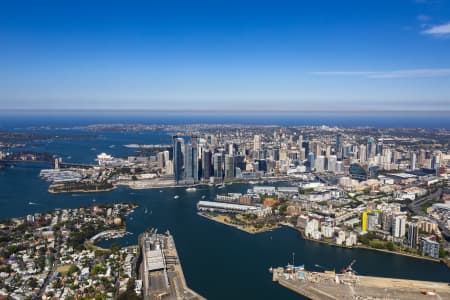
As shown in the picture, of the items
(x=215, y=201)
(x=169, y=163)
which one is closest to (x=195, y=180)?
(x=169, y=163)

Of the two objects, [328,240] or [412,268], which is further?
[328,240]

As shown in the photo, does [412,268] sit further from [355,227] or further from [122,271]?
[122,271]

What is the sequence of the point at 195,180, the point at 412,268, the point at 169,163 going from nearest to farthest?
the point at 412,268 < the point at 195,180 < the point at 169,163

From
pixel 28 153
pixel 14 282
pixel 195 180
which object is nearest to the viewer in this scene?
pixel 14 282

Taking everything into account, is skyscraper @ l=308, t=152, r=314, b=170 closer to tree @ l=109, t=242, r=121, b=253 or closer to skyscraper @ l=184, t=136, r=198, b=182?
skyscraper @ l=184, t=136, r=198, b=182

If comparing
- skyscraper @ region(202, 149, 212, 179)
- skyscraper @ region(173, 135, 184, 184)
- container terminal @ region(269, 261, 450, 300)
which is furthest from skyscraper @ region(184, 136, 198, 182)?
container terminal @ region(269, 261, 450, 300)

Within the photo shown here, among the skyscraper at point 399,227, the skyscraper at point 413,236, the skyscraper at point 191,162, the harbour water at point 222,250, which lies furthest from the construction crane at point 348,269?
the skyscraper at point 191,162

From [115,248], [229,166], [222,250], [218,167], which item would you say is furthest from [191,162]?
[115,248]
